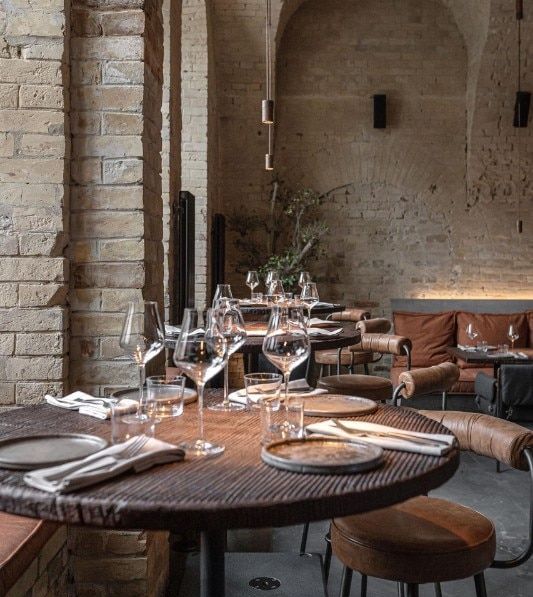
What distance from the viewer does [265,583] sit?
2.83m

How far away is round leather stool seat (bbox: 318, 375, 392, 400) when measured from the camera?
3877mm

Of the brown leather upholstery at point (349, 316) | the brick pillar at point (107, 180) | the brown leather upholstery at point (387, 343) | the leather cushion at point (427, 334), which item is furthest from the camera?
the leather cushion at point (427, 334)

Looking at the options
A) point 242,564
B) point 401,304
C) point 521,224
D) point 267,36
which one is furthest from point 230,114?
point 242,564

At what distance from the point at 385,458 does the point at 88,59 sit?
71.8 inches

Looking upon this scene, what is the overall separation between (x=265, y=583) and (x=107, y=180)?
1.64 m

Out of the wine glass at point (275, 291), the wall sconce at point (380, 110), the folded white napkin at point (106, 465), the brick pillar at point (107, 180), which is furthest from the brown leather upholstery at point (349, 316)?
the folded white napkin at point (106, 465)

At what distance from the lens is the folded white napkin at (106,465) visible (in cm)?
124

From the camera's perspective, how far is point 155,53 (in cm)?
278

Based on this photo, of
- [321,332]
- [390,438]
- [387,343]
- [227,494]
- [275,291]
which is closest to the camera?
[227,494]

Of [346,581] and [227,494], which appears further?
[346,581]

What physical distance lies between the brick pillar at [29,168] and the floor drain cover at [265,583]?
1.17m

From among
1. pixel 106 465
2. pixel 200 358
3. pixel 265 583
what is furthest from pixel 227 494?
pixel 265 583

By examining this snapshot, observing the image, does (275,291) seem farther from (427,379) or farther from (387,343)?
(427,379)

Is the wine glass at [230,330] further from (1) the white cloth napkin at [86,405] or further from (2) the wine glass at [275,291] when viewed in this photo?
(2) the wine glass at [275,291]
